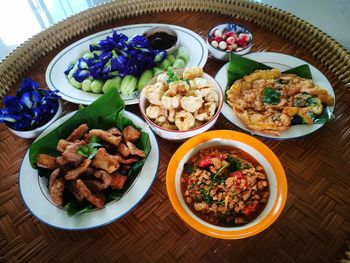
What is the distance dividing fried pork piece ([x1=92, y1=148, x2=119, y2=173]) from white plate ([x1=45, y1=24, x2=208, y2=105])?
0.47 meters

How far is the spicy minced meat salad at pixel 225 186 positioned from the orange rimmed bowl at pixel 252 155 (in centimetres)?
3

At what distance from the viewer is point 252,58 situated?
1.86 m

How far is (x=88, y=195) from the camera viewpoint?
1.28 metres

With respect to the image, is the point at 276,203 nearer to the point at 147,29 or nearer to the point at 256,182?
the point at 256,182

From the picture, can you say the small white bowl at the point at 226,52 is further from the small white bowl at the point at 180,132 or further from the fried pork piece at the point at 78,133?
the fried pork piece at the point at 78,133

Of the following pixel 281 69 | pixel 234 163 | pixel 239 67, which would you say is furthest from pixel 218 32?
pixel 234 163

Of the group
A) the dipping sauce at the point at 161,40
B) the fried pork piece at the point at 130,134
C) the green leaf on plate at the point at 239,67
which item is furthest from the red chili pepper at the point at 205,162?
the dipping sauce at the point at 161,40

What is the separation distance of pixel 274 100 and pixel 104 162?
0.99 metres

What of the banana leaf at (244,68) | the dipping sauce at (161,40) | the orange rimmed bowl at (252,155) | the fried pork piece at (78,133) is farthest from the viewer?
the dipping sauce at (161,40)

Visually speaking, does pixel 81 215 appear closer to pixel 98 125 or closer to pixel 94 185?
pixel 94 185

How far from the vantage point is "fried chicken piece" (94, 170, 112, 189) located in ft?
4.32

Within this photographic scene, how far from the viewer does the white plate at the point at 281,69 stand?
150 centimetres

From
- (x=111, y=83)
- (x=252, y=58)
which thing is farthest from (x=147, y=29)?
(x=252, y=58)

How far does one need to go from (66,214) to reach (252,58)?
141 cm
